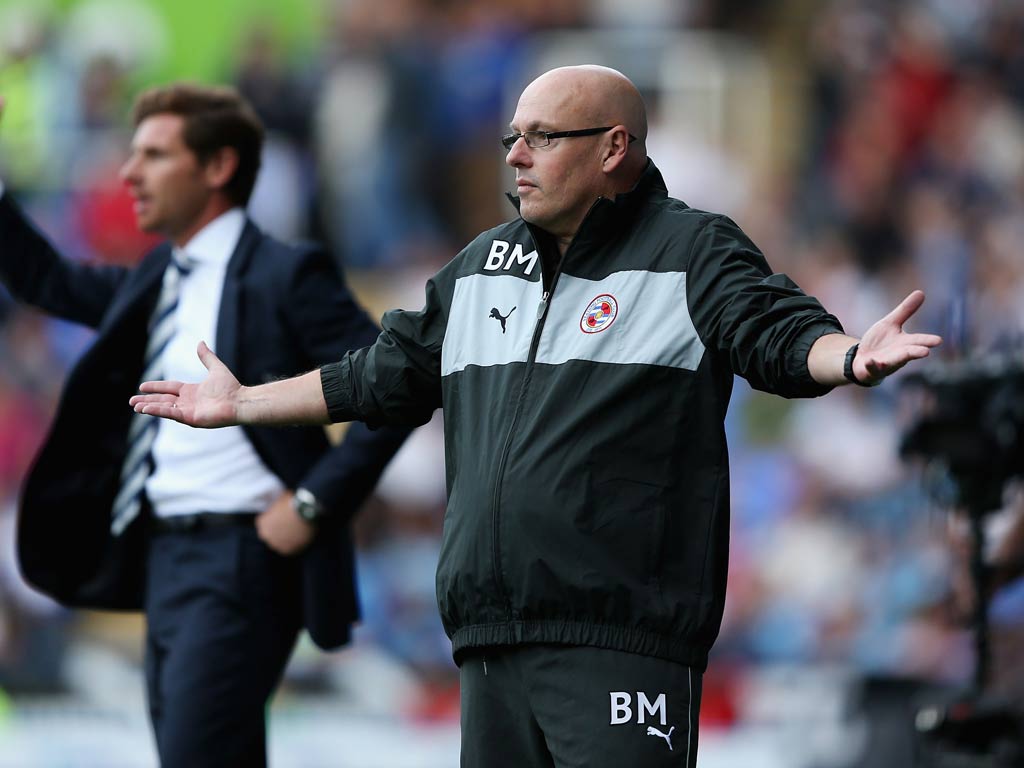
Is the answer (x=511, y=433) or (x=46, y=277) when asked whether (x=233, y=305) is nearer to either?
(x=46, y=277)

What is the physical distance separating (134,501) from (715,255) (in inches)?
94.2

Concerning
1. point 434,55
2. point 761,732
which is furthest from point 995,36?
point 761,732

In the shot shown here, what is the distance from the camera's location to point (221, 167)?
575 cm

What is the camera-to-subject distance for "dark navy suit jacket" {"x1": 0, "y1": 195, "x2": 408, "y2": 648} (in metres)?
5.41

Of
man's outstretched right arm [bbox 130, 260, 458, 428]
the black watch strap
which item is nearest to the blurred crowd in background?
man's outstretched right arm [bbox 130, 260, 458, 428]

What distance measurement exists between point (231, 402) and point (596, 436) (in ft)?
3.10

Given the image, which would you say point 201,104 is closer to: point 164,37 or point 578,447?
point 578,447

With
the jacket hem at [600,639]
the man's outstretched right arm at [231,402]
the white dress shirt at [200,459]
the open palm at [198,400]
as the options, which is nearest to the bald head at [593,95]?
the man's outstretched right arm at [231,402]

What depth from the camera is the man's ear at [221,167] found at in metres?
5.73

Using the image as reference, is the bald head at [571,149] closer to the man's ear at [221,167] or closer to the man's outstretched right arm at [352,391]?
the man's outstretched right arm at [352,391]

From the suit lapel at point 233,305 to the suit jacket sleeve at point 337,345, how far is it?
0.16m

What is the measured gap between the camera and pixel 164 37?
12789 mm

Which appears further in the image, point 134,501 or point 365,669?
point 365,669

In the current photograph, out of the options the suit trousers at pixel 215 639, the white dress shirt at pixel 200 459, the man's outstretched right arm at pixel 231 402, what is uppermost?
the white dress shirt at pixel 200 459
